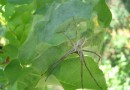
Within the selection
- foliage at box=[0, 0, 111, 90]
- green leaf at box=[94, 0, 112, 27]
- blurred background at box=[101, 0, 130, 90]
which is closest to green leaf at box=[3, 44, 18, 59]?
foliage at box=[0, 0, 111, 90]

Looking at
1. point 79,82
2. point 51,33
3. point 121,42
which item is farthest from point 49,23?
point 121,42

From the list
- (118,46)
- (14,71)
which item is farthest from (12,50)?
(118,46)

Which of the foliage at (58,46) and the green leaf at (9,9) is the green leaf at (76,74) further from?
the green leaf at (9,9)

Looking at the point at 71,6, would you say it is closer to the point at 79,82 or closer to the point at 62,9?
the point at 62,9

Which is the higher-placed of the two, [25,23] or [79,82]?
[25,23]

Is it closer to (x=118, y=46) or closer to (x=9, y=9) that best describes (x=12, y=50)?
(x=9, y=9)
